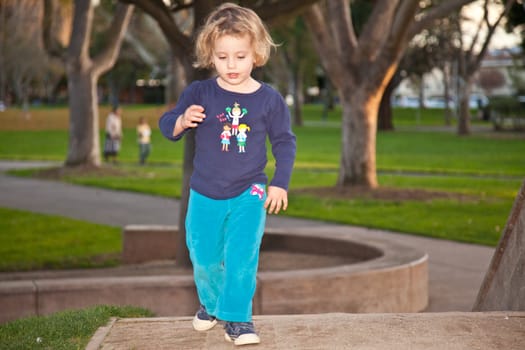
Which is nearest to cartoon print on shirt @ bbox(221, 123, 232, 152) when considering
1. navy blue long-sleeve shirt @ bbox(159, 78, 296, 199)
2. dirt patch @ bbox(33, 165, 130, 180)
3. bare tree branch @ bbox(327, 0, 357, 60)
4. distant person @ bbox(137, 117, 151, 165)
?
navy blue long-sleeve shirt @ bbox(159, 78, 296, 199)

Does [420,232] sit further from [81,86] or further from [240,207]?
[81,86]

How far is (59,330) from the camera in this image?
4.71 meters

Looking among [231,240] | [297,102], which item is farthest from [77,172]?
[297,102]

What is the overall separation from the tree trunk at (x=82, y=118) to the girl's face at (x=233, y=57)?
18389 millimetres

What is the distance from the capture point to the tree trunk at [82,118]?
22125 mm

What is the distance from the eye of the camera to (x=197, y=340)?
4.32m

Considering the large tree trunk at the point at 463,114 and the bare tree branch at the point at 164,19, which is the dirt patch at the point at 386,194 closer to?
the bare tree branch at the point at 164,19

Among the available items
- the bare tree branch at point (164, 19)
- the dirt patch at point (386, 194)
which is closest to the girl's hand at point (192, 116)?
the bare tree branch at point (164, 19)

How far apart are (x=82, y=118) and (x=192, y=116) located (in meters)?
18.6

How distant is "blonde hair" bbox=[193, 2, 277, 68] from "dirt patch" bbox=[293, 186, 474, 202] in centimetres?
1160

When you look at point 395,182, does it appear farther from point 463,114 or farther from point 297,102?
point 297,102

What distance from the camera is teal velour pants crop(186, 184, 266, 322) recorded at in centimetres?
434

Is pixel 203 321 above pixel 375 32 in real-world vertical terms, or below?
below

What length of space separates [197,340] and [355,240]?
16.2 ft
